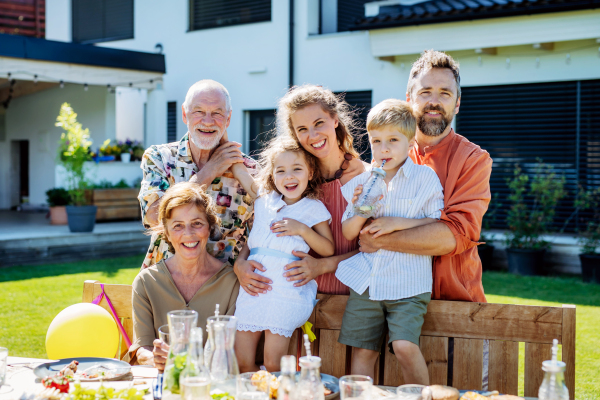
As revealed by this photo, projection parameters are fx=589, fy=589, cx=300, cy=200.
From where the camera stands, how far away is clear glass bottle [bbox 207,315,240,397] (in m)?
2.02

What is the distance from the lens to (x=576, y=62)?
29.9ft

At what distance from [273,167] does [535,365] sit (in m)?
1.61

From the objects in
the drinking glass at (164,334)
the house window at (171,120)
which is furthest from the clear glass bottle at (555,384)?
the house window at (171,120)

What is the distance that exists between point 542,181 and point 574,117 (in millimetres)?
1223

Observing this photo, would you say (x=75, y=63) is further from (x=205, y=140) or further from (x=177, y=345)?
(x=177, y=345)

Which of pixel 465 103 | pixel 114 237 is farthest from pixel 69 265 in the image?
pixel 465 103

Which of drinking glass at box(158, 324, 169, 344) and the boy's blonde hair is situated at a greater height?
the boy's blonde hair

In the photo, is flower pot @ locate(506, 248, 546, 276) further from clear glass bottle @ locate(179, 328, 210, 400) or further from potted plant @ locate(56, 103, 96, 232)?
clear glass bottle @ locate(179, 328, 210, 400)

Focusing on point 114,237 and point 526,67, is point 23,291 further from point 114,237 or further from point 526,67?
point 526,67

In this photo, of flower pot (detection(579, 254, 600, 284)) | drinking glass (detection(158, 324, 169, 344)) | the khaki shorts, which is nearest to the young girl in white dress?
the khaki shorts

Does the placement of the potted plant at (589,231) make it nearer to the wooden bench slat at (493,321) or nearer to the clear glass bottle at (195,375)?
the wooden bench slat at (493,321)

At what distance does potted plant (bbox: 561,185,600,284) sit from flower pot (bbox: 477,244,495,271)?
117 centimetres

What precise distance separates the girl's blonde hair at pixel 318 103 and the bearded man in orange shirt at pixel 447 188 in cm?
37

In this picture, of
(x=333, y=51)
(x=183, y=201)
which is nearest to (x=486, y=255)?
(x=333, y=51)
